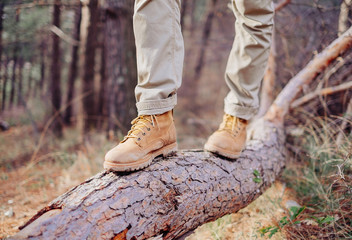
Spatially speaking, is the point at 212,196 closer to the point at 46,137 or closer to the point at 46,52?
the point at 46,137

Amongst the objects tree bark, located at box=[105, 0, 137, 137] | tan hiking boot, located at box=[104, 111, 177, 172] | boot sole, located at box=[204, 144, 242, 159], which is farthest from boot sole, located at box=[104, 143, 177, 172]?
tree bark, located at box=[105, 0, 137, 137]

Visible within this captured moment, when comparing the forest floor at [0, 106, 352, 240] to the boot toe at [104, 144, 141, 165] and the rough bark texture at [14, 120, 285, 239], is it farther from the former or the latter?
the boot toe at [104, 144, 141, 165]

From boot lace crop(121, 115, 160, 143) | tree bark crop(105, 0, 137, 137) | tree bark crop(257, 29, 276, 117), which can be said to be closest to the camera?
boot lace crop(121, 115, 160, 143)

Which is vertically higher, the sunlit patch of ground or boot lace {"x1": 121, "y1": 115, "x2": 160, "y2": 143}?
boot lace {"x1": 121, "y1": 115, "x2": 160, "y2": 143}

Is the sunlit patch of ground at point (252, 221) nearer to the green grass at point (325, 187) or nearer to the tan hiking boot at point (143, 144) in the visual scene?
the green grass at point (325, 187)

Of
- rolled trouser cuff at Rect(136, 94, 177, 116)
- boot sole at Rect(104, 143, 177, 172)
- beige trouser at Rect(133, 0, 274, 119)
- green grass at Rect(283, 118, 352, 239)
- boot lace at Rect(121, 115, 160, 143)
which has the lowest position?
green grass at Rect(283, 118, 352, 239)

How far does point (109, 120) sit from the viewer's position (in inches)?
145

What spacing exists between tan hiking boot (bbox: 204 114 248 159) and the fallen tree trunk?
2.3 inches

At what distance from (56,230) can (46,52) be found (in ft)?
22.5

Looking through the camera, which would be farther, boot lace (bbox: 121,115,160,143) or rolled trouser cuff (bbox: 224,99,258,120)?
rolled trouser cuff (bbox: 224,99,258,120)

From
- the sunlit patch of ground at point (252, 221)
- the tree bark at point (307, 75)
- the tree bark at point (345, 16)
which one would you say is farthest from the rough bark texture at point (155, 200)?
the tree bark at point (345, 16)

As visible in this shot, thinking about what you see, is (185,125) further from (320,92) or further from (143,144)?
(143,144)

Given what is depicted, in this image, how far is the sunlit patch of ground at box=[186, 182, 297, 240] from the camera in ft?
5.33

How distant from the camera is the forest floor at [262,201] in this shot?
1557 mm
